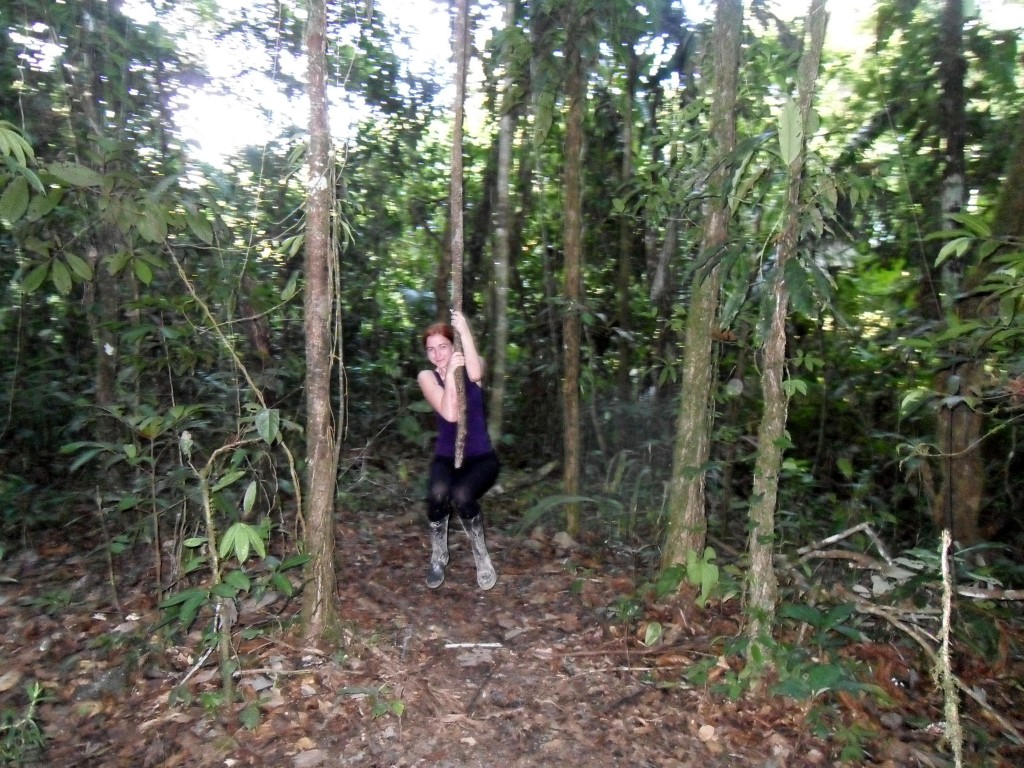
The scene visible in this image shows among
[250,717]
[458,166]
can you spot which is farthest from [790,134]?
[250,717]

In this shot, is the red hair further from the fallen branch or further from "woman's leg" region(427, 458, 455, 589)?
the fallen branch

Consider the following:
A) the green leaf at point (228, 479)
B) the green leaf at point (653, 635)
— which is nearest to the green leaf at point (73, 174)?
the green leaf at point (228, 479)

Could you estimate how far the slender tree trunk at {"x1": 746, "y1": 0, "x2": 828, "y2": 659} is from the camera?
3.22 meters

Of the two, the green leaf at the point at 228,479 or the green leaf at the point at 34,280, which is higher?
the green leaf at the point at 34,280

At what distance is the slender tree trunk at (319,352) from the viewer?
337 centimetres

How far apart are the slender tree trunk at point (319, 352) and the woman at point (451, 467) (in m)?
1.01

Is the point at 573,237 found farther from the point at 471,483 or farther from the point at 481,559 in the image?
the point at 481,559

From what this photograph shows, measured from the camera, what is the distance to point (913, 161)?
703 cm

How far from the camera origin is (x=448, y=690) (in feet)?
11.6

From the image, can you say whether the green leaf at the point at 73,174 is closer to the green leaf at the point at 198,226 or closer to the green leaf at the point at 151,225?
the green leaf at the point at 151,225

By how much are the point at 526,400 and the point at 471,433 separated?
2.92 metres

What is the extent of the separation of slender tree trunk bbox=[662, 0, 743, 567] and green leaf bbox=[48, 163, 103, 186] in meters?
2.83

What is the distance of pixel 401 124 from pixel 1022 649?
21.3 ft

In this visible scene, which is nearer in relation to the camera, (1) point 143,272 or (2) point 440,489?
(1) point 143,272
